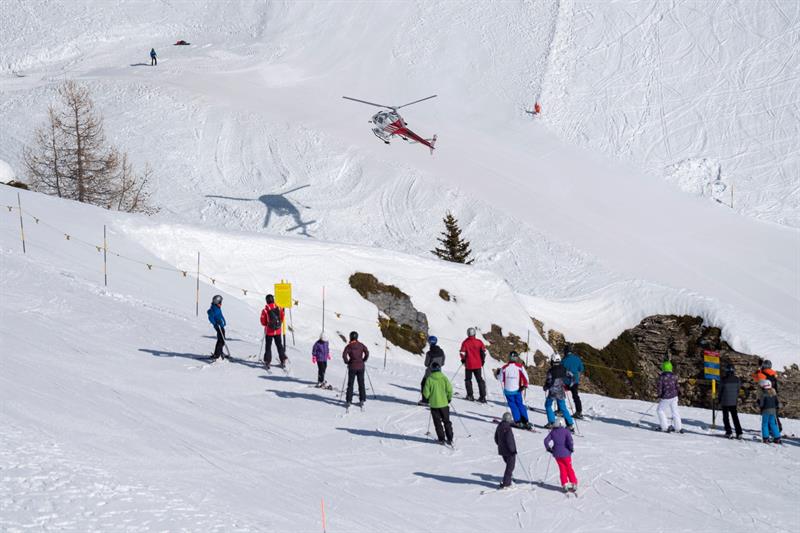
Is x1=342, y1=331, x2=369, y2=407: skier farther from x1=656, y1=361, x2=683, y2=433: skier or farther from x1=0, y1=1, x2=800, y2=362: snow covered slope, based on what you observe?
x1=0, y1=1, x2=800, y2=362: snow covered slope

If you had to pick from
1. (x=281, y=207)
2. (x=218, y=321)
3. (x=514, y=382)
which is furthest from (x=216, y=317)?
(x=281, y=207)

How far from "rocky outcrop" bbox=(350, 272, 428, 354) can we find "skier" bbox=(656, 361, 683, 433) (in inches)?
526

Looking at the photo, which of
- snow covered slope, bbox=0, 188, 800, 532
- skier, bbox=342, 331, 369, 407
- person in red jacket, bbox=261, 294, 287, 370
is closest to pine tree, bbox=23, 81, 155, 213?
snow covered slope, bbox=0, 188, 800, 532

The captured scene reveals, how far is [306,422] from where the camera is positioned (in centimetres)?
1956

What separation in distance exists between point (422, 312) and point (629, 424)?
1389 centimetres

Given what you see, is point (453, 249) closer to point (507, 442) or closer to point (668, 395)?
point (668, 395)

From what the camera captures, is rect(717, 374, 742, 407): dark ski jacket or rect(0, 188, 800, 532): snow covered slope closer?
rect(0, 188, 800, 532): snow covered slope

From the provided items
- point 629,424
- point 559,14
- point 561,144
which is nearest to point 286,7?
point 559,14

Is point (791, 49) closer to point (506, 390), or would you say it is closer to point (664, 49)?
point (664, 49)

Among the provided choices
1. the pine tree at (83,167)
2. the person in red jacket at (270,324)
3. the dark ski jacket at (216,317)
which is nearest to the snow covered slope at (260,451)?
the person in red jacket at (270,324)

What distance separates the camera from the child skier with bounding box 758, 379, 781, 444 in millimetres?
22000

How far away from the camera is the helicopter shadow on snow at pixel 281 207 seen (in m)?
58.2

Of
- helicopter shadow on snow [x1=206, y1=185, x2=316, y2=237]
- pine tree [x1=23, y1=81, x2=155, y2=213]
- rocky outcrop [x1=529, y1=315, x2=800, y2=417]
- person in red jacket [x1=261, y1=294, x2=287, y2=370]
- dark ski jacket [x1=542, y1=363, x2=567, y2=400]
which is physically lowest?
rocky outcrop [x1=529, y1=315, x2=800, y2=417]

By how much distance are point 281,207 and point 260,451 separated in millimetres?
43406
